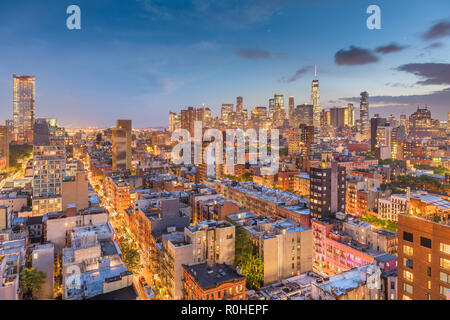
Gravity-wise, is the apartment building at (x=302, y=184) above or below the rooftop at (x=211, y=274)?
above

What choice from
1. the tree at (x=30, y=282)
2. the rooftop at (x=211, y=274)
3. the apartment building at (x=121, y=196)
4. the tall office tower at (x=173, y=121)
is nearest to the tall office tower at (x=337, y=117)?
the tall office tower at (x=173, y=121)

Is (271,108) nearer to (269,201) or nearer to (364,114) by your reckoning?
(364,114)

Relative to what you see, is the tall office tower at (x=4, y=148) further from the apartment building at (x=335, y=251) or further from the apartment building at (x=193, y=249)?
the apartment building at (x=335, y=251)

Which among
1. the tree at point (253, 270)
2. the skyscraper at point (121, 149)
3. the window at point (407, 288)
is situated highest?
the skyscraper at point (121, 149)

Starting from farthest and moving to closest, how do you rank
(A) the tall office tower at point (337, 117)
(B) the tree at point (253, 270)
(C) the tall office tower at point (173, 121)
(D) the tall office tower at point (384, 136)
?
1. (A) the tall office tower at point (337, 117)
2. (C) the tall office tower at point (173, 121)
3. (D) the tall office tower at point (384, 136)
4. (B) the tree at point (253, 270)
